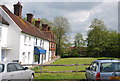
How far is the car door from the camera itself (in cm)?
909

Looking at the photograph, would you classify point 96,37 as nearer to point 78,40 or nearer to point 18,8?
point 78,40

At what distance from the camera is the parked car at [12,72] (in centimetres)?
898

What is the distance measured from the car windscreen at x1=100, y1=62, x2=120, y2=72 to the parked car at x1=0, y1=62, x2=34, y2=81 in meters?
4.76

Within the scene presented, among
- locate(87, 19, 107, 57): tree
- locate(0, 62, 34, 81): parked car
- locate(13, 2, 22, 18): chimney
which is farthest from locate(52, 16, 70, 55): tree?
locate(0, 62, 34, 81): parked car

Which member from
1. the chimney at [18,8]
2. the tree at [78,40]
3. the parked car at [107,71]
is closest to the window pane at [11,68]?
the parked car at [107,71]

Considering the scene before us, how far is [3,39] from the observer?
21.7 meters

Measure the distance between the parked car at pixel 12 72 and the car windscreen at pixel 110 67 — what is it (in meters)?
4.76

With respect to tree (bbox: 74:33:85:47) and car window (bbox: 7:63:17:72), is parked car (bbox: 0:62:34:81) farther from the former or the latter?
tree (bbox: 74:33:85:47)

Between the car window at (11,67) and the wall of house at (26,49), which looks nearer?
the car window at (11,67)

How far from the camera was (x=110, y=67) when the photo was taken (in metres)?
8.66

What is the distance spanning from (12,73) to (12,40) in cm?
1385

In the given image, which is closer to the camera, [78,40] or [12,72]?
[12,72]

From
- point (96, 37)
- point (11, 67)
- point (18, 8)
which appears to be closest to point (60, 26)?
point (96, 37)

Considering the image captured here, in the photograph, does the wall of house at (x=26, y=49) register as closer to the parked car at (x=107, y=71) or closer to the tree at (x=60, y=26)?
the parked car at (x=107, y=71)
